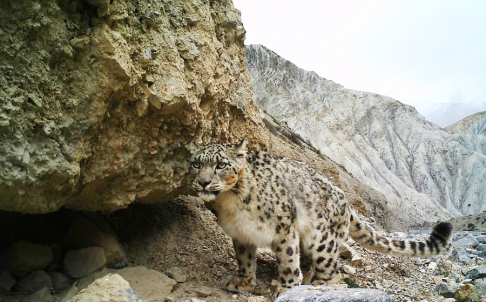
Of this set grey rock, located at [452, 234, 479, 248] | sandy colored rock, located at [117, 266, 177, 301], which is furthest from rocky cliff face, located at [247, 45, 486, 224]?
sandy colored rock, located at [117, 266, 177, 301]

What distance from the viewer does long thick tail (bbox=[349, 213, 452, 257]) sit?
638 centimetres

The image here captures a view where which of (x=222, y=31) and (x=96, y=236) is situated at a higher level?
(x=222, y=31)

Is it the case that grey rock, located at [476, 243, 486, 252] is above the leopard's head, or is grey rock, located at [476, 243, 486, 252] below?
below

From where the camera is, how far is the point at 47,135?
429cm

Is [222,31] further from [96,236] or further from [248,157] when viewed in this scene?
[96,236]

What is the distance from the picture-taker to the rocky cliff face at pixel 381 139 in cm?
6059

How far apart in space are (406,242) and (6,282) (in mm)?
4787

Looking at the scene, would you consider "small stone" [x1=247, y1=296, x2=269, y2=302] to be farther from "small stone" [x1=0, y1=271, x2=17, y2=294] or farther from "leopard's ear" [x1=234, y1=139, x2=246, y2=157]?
"small stone" [x1=0, y1=271, x2=17, y2=294]

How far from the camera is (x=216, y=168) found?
18.3ft

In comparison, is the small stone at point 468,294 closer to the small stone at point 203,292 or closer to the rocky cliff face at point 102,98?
the small stone at point 203,292

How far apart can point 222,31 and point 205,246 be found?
10.0ft

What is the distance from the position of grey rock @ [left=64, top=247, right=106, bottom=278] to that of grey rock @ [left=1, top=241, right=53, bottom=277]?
22cm

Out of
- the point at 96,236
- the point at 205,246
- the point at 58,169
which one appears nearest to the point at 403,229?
the point at 205,246

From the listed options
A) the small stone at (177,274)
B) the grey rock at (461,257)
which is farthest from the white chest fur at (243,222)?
the grey rock at (461,257)
